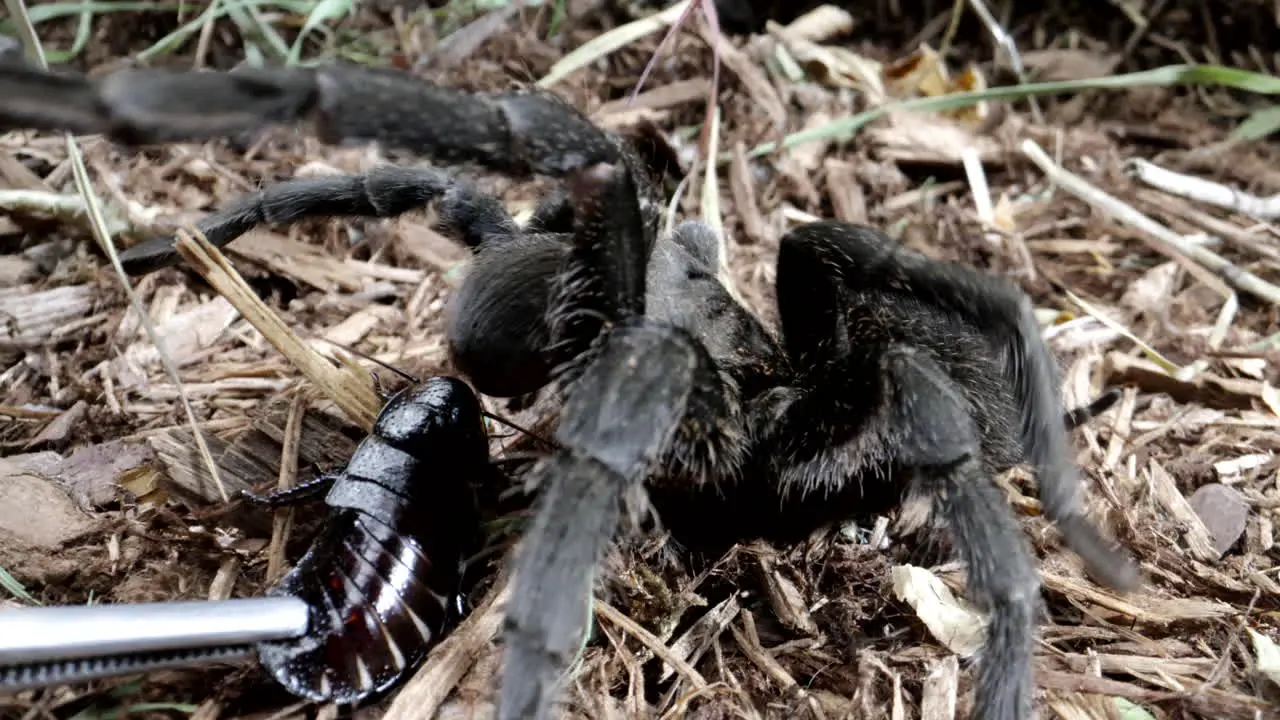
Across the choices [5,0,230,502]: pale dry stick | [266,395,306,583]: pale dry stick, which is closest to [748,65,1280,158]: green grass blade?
[266,395,306,583]: pale dry stick

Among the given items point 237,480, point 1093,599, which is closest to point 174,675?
point 237,480

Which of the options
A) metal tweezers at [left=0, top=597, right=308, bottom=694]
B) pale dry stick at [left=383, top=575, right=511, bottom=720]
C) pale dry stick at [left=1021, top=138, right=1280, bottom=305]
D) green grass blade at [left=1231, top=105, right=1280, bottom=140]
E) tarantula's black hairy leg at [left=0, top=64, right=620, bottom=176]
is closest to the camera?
tarantula's black hairy leg at [left=0, top=64, right=620, bottom=176]

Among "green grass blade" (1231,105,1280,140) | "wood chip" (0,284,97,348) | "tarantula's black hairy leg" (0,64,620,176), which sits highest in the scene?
"tarantula's black hairy leg" (0,64,620,176)

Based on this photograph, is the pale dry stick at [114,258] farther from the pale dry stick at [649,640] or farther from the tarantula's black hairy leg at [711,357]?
the tarantula's black hairy leg at [711,357]

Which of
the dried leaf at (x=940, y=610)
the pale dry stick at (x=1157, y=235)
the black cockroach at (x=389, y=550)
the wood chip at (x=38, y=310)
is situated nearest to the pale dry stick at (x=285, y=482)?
the black cockroach at (x=389, y=550)

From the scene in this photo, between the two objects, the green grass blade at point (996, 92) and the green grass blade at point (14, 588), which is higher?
the green grass blade at point (14, 588)

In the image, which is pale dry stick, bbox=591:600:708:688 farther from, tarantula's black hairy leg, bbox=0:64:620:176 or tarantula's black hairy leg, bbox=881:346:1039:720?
tarantula's black hairy leg, bbox=0:64:620:176
